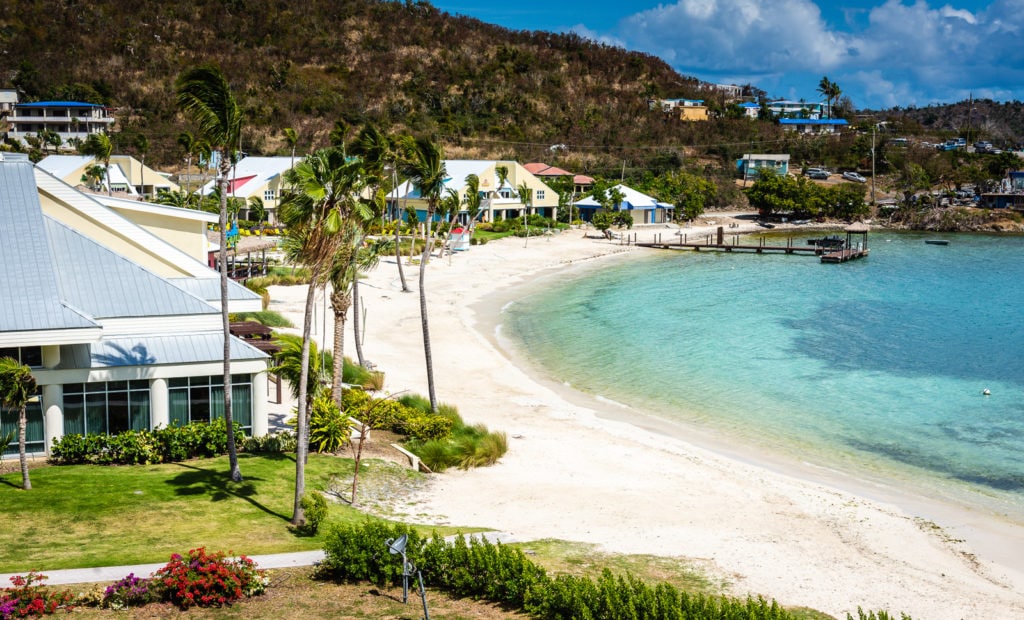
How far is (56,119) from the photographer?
118188mm

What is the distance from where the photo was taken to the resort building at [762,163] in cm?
13325

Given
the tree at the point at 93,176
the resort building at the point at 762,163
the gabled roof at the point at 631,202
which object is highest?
the resort building at the point at 762,163

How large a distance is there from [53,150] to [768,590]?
116 m

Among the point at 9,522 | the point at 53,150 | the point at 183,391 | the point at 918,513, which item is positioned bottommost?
the point at 918,513

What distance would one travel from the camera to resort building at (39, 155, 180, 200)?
77.5m

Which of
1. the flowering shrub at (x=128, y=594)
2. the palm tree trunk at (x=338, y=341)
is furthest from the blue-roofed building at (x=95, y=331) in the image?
the flowering shrub at (x=128, y=594)

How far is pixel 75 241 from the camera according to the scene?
89.6 feet

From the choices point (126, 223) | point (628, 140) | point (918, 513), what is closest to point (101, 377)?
point (126, 223)

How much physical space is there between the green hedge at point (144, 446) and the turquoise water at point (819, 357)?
16.8 meters

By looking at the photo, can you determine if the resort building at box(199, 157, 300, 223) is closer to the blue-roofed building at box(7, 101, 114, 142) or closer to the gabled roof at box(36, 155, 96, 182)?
the gabled roof at box(36, 155, 96, 182)

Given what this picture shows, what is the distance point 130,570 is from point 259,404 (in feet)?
30.7

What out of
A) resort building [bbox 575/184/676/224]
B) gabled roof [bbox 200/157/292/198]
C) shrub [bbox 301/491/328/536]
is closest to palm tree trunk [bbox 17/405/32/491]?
shrub [bbox 301/491/328/536]

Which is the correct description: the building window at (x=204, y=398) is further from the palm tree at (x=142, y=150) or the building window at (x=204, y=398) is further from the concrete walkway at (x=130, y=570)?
the palm tree at (x=142, y=150)

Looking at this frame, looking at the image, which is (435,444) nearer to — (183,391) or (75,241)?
(183,391)
